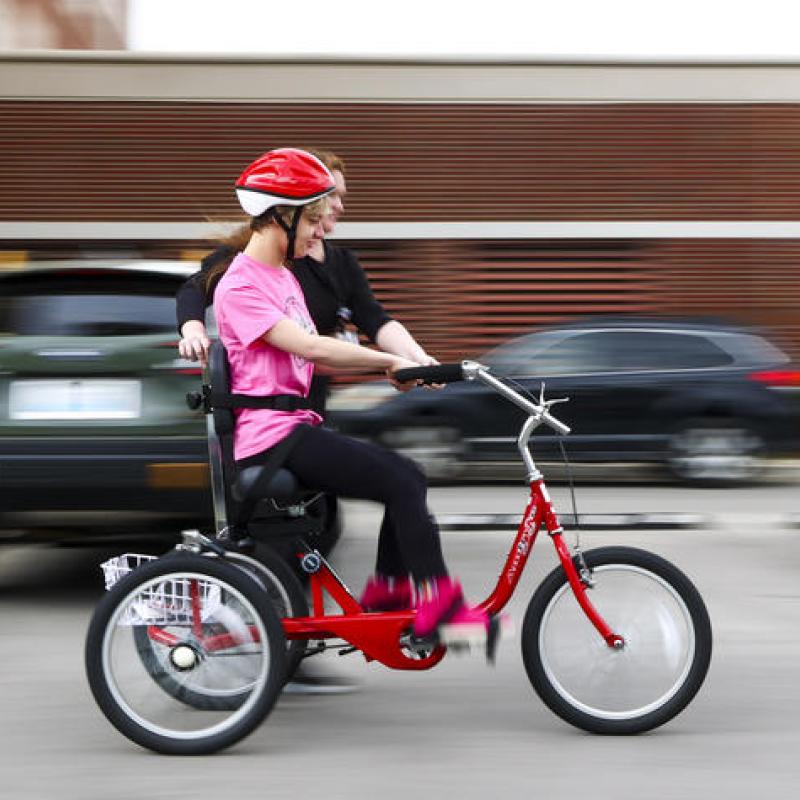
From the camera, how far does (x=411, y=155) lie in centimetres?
1886

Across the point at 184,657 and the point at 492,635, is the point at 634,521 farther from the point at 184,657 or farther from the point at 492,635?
the point at 184,657

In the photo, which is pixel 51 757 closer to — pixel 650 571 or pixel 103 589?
pixel 650 571

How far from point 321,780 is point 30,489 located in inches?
102

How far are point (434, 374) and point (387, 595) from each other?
0.73 meters

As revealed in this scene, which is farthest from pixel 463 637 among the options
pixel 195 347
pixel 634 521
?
pixel 634 521

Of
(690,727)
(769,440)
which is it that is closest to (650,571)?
(690,727)

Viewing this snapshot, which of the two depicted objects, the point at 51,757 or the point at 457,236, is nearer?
the point at 51,757

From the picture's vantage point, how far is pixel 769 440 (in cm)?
1223

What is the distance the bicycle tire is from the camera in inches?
173

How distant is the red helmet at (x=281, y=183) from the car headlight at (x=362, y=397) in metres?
7.84

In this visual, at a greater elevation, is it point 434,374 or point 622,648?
point 434,374

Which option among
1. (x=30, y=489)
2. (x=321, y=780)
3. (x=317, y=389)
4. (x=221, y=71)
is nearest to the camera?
(x=321, y=780)

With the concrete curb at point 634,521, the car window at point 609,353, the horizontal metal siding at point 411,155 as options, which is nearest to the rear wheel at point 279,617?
the concrete curb at point 634,521

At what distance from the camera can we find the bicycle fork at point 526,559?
14.8 feet
